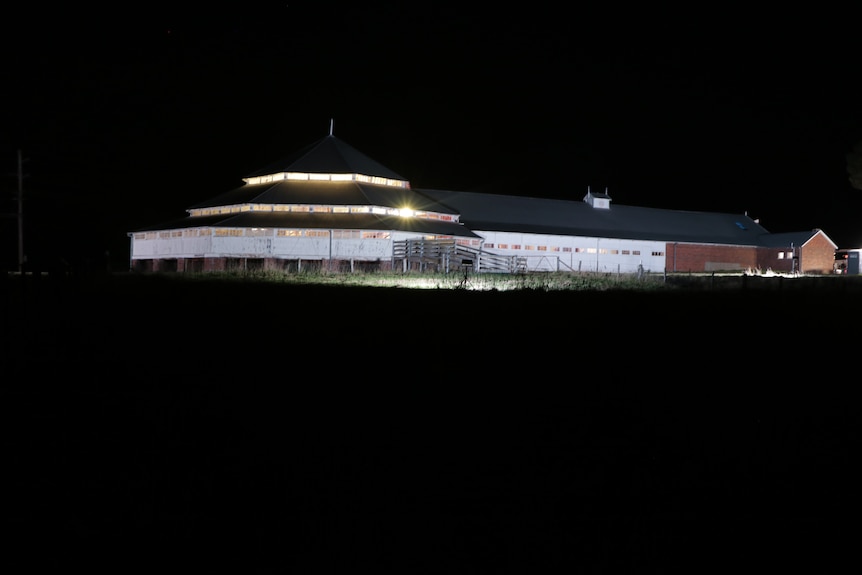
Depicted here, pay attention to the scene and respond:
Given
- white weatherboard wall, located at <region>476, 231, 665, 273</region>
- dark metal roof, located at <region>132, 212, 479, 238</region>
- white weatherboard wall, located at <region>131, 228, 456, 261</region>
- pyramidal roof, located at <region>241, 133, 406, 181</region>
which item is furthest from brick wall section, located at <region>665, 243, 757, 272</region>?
white weatherboard wall, located at <region>131, 228, 456, 261</region>

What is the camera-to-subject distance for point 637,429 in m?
8.51

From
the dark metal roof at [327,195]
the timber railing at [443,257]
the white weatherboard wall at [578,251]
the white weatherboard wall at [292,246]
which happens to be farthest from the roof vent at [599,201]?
the timber railing at [443,257]

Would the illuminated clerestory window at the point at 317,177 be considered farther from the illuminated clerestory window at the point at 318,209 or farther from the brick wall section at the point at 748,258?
the brick wall section at the point at 748,258

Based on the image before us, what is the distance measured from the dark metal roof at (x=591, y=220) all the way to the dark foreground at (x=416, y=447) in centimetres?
4582

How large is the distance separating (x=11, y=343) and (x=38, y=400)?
3.00 meters

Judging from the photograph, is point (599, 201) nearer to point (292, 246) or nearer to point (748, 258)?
point (748, 258)

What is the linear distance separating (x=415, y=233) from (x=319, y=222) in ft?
18.7

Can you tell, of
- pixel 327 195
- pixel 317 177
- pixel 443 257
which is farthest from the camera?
pixel 317 177

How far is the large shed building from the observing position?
47344 mm

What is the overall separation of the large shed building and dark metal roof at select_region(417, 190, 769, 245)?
120mm

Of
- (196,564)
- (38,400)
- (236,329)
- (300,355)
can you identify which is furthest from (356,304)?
(196,564)

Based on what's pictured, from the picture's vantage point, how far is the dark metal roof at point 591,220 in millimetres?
60562

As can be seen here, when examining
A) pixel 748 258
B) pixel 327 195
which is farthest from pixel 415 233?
pixel 748 258

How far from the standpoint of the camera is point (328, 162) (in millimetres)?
55938
